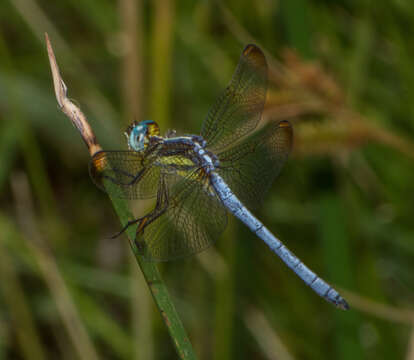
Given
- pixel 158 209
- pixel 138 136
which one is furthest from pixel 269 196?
pixel 158 209

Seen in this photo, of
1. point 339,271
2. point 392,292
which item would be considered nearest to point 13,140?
point 339,271

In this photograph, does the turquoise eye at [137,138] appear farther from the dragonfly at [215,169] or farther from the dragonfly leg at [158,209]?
the dragonfly leg at [158,209]

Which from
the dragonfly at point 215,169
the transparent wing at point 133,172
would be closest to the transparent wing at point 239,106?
the dragonfly at point 215,169

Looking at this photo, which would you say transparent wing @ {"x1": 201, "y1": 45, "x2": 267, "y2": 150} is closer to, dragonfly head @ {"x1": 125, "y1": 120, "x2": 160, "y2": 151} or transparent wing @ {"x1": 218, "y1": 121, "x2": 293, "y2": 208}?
transparent wing @ {"x1": 218, "y1": 121, "x2": 293, "y2": 208}

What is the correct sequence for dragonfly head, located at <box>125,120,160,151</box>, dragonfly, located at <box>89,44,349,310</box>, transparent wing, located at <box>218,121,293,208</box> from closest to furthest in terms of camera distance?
dragonfly, located at <box>89,44,349,310</box>, dragonfly head, located at <box>125,120,160,151</box>, transparent wing, located at <box>218,121,293,208</box>

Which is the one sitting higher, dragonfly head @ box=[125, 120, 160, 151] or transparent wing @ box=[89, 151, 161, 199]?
dragonfly head @ box=[125, 120, 160, 151]

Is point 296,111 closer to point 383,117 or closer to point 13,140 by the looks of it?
point 383,117

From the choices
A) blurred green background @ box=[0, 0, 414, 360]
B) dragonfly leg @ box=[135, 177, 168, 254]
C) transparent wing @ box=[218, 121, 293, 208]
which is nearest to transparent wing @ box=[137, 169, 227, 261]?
dragonfly leg @ box=[135, 177, 168, 254]
